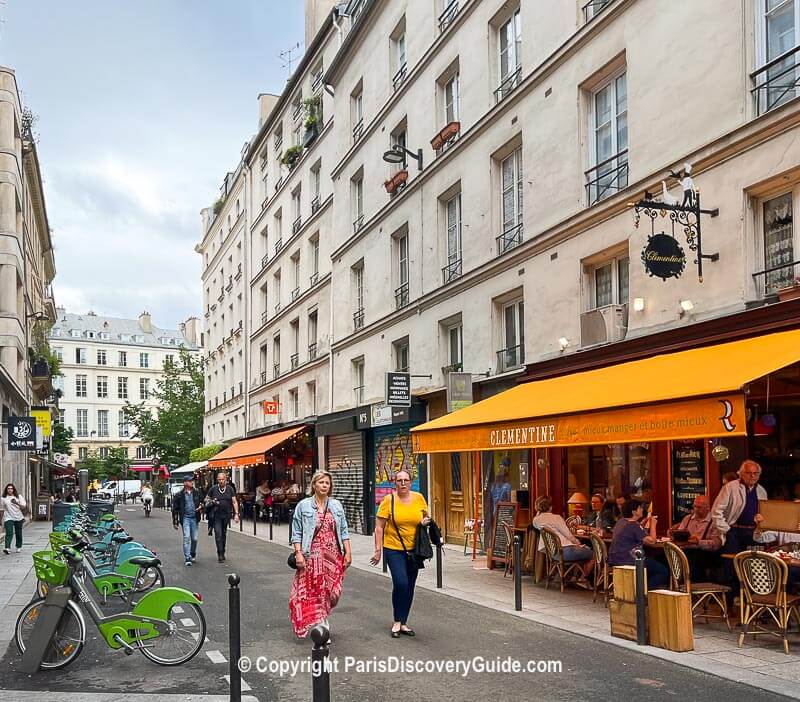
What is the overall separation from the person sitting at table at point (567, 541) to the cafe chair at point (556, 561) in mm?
72

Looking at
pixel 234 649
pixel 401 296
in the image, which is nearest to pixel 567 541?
pixel 234 649

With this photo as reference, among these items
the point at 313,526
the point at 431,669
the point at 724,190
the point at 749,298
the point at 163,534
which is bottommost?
the point at 163,534

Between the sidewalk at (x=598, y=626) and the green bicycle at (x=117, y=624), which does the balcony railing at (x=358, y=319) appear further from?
the green bicycle at (x=117, y=624)

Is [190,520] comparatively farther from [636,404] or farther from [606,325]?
[636,404]

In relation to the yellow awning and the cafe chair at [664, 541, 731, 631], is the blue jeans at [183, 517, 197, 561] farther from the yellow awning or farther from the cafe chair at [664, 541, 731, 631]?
the cafe chair at [664, 541, 731, 631]

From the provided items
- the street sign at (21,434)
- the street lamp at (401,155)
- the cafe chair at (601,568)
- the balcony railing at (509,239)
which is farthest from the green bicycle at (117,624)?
the street sign at (21,434)

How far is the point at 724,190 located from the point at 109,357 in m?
97.2

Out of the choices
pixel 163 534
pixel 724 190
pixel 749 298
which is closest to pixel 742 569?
pixel 749 298

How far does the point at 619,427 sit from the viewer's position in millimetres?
8914

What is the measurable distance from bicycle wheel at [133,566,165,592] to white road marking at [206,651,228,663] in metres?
2.76

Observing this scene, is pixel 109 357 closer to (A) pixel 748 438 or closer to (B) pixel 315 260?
(B) pixel 315 260

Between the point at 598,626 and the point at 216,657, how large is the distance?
397 cm

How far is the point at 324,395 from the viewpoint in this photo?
2817 cm

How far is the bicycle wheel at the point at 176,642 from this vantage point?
24.1 feet
